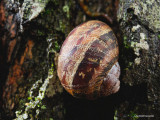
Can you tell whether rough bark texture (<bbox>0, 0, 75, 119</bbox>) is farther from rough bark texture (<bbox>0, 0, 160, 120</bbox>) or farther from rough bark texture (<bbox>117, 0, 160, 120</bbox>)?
rough bark texture (<bbox>117, 0, 160, 120</bbox>)

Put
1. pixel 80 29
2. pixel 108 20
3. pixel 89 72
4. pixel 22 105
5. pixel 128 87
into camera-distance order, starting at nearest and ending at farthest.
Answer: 1. pixel 89 72
2. pixel 80 29
3. pixel 128 87
4. pixel 22 105
5. pixel 108 20

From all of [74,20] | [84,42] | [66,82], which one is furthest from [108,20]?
[66,82]

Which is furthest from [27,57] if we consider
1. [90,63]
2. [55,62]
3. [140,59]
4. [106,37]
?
[140,59]

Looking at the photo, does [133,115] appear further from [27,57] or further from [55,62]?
[27,57]

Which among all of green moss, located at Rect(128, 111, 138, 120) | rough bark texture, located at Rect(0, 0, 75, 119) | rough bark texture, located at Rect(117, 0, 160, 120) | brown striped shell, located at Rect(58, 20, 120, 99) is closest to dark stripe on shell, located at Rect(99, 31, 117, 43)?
brown striped shell, located at Rect(58, 20, 120, 99)

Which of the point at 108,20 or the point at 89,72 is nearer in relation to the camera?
the point at 89,72

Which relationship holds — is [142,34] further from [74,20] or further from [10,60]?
[10,60]
